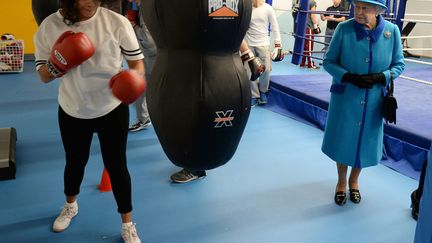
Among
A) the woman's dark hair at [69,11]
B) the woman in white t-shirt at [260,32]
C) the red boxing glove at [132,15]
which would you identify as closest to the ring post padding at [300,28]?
the woman in white t-shirt at [260,32]

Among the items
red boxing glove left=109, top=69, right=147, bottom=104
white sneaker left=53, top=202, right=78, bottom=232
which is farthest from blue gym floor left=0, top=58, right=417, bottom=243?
red boxing glove left=109, top=69, right=147, bottom=104

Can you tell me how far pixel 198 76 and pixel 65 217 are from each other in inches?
53.0

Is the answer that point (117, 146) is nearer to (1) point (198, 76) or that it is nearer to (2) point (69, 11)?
(2) point (69, 11)

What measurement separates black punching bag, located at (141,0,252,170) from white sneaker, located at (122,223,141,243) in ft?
2.74

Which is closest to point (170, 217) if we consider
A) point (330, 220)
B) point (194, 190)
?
point (194, 190)

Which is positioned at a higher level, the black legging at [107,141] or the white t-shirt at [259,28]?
the white t-shirt at [259,28]

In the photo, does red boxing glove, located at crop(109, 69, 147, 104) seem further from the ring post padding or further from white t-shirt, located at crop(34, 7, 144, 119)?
the ring post padding

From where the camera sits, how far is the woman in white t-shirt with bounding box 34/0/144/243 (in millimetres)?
1595

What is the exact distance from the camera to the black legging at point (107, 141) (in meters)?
1.79

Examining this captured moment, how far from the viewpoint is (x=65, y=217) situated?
2.13 m

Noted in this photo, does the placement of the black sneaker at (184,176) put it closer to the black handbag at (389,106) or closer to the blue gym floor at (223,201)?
the blue gym floor at (223,201)

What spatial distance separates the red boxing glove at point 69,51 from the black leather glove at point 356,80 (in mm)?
1367

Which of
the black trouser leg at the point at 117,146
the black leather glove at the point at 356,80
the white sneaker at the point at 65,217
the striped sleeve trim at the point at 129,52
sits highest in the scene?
the striped sleeve trim at the point at 129,52

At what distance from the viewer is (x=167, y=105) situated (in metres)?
1.22
